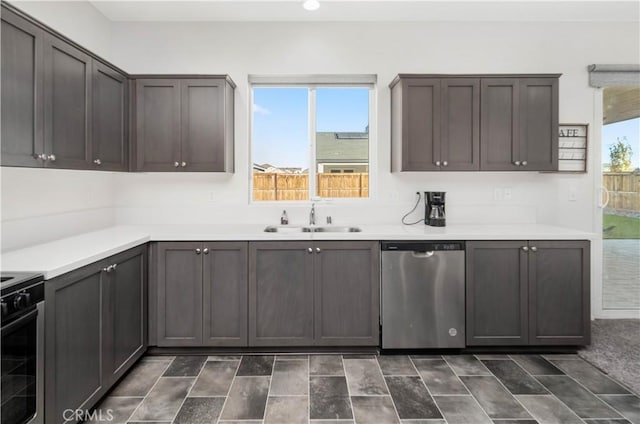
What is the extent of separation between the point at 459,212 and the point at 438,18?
1.77m

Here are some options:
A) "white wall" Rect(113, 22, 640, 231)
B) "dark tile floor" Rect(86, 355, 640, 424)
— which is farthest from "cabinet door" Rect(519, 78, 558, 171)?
"dark tile floor" Rect(86, 355, 640, 424)

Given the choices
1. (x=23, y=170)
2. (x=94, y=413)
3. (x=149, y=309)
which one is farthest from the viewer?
(x=149, y=309)

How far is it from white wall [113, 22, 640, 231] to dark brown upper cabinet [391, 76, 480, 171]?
36cm

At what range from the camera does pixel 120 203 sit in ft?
11.3

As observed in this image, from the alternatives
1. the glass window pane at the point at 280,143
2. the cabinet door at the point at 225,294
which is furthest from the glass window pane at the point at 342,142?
the cabinet door at the point at 225,294

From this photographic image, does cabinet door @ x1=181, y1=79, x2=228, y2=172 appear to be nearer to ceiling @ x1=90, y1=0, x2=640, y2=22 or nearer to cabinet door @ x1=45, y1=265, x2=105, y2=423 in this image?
ceiling @ x1=90, y1=0, x2=640, y2=22

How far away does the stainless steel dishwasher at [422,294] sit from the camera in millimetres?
2775

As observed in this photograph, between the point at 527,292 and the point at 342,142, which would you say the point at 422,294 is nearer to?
the point at 527,292

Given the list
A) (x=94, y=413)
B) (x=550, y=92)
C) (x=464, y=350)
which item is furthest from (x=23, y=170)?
(x=550, y=92)

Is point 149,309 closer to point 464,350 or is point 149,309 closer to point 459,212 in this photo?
point 464,350

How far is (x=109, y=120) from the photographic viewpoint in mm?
2777

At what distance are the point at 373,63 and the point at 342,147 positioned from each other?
32.0 inches

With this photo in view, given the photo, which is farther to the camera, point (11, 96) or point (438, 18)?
point (438, 18)

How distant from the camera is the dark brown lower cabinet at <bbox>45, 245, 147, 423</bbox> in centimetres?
174
